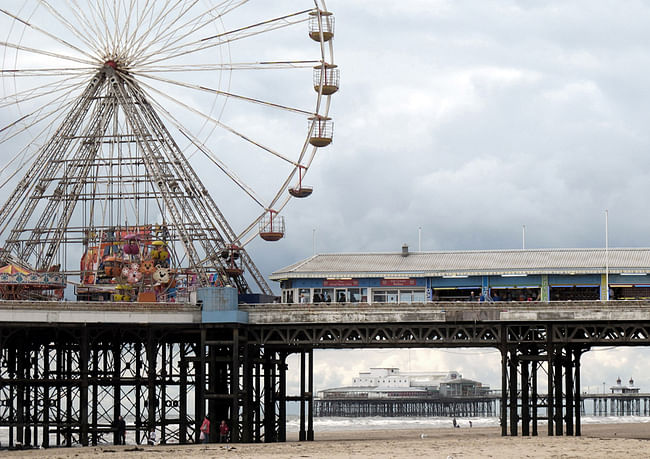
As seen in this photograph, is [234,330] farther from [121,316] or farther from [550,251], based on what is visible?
[550,251]

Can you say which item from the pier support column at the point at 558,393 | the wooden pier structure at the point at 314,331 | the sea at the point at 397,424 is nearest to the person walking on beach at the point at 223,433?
the wooden pier structure at the point at 314,331

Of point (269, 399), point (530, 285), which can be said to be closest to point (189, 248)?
point (269, 399)

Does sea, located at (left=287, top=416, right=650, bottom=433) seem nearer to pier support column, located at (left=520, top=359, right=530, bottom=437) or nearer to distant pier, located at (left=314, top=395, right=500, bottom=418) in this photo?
distant pier, located at (left=314, top=395, right=500, bottom=418)

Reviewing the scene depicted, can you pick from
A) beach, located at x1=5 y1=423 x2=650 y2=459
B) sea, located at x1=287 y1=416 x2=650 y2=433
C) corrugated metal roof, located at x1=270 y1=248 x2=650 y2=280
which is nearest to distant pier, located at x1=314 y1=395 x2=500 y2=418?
sea, located at x1=287 y1=416 x2=650 y2=433

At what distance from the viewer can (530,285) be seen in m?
67.4

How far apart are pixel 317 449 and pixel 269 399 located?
53.0 ft

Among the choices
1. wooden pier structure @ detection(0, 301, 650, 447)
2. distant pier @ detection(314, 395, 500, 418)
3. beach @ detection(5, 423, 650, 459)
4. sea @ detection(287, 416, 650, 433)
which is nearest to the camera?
beach @ detection(5, 423, 650, 459)

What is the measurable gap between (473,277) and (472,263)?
5.19ft

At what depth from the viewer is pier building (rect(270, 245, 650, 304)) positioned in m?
66.4

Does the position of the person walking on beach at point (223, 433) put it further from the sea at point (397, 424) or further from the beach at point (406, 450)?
the sea at point (397, 424)

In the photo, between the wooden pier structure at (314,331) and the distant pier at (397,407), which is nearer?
the wooden pier structure at (314,331)

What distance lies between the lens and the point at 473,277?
2694 inches

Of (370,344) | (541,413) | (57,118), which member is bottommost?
(541,413)

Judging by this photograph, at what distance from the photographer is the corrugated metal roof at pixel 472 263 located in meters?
67.0
